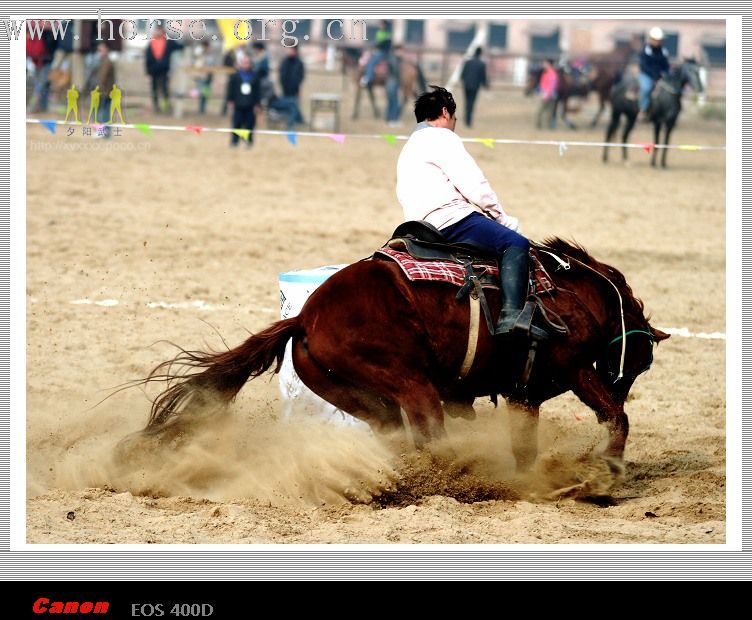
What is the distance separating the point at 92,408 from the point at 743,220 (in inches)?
152

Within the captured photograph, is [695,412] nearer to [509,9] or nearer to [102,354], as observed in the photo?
[509,9]

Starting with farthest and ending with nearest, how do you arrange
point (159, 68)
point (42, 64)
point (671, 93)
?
point (159, 68), point (42, 64), point (671, 93)

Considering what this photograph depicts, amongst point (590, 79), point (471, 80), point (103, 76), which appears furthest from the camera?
point (590, 79)

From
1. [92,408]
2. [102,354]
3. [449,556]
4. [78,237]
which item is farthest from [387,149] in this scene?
[449,556]

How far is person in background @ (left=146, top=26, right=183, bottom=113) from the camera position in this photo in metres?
24.0

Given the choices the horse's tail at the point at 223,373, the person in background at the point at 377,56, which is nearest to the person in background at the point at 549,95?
the person in background at the point at 377,56

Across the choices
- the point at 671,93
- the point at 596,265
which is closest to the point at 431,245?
the point at 596,265

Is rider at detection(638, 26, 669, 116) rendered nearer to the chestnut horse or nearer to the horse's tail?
the chestnut horse

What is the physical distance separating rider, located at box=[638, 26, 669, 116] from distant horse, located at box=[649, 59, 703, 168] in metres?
0.16

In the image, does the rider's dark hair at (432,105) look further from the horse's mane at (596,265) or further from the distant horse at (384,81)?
the distant horse at (384,81)

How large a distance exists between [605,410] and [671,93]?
1496 centimetres

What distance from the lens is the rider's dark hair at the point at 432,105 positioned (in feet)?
19.9

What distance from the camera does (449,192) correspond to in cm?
Answer: 601

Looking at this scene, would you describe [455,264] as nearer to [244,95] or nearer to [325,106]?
[244,95]
